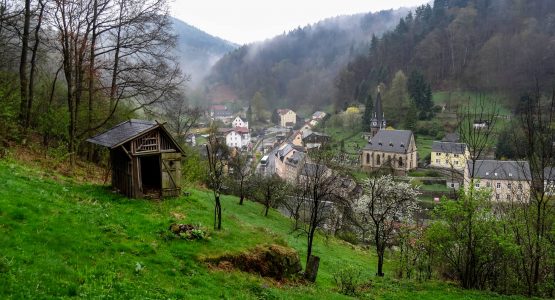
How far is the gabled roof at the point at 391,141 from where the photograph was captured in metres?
76.2

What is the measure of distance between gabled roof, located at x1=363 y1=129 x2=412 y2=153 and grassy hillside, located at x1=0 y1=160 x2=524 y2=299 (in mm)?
60242

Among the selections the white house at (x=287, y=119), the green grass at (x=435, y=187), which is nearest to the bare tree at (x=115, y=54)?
the green grass at (x=435, y=187)

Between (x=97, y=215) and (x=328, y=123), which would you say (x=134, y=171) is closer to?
(x=97, y=215)

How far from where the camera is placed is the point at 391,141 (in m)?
78.8

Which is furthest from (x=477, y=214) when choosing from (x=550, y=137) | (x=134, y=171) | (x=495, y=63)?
(x=495, y=63)

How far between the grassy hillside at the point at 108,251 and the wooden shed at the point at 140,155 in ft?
2.40

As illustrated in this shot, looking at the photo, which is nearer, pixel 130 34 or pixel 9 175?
→ pixel 9 175

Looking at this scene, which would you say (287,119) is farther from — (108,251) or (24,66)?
(108,251)

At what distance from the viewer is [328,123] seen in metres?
112

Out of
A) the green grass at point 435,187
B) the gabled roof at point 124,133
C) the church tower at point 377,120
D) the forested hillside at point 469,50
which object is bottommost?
the green grass at point 435,187

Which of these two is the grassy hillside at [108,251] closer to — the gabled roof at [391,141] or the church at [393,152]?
the church at [393,152]

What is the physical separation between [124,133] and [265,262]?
8796 millimetres

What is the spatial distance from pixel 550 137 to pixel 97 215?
17818 mm

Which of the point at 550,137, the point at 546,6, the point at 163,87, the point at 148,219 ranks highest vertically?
the point at 546,6
